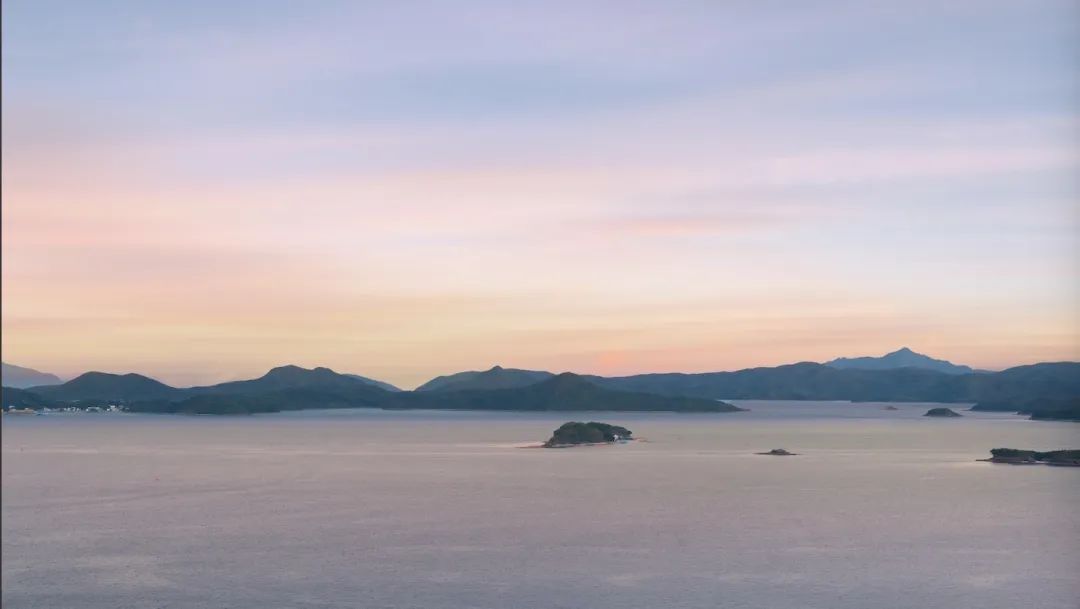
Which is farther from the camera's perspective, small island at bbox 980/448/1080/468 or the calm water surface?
small island at bbox 980/448/1080/468

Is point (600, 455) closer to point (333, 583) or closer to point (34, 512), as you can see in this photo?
point (34, 512)

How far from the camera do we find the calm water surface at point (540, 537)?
2089 inches

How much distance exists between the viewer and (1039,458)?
478 ft

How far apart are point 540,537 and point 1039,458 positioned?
105132 mm

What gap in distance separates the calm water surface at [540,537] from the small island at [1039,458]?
697 centimetres

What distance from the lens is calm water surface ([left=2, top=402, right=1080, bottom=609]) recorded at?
2089 inches

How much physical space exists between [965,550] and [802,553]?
12619 millimetres

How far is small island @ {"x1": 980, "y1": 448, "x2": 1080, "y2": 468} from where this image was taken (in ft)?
459

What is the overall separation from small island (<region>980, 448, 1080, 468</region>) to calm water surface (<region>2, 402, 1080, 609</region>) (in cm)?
697

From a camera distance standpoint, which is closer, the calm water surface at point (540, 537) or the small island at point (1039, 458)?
the calm water surface at point (540, 537)

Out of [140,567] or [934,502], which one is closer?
[140,567]

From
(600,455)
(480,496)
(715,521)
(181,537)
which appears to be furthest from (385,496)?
(600,455)

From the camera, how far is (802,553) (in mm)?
66375

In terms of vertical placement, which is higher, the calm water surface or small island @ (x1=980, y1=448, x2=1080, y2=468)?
Answer: small island @ (x1=980, y1=448, x2=1080, y2=468)
